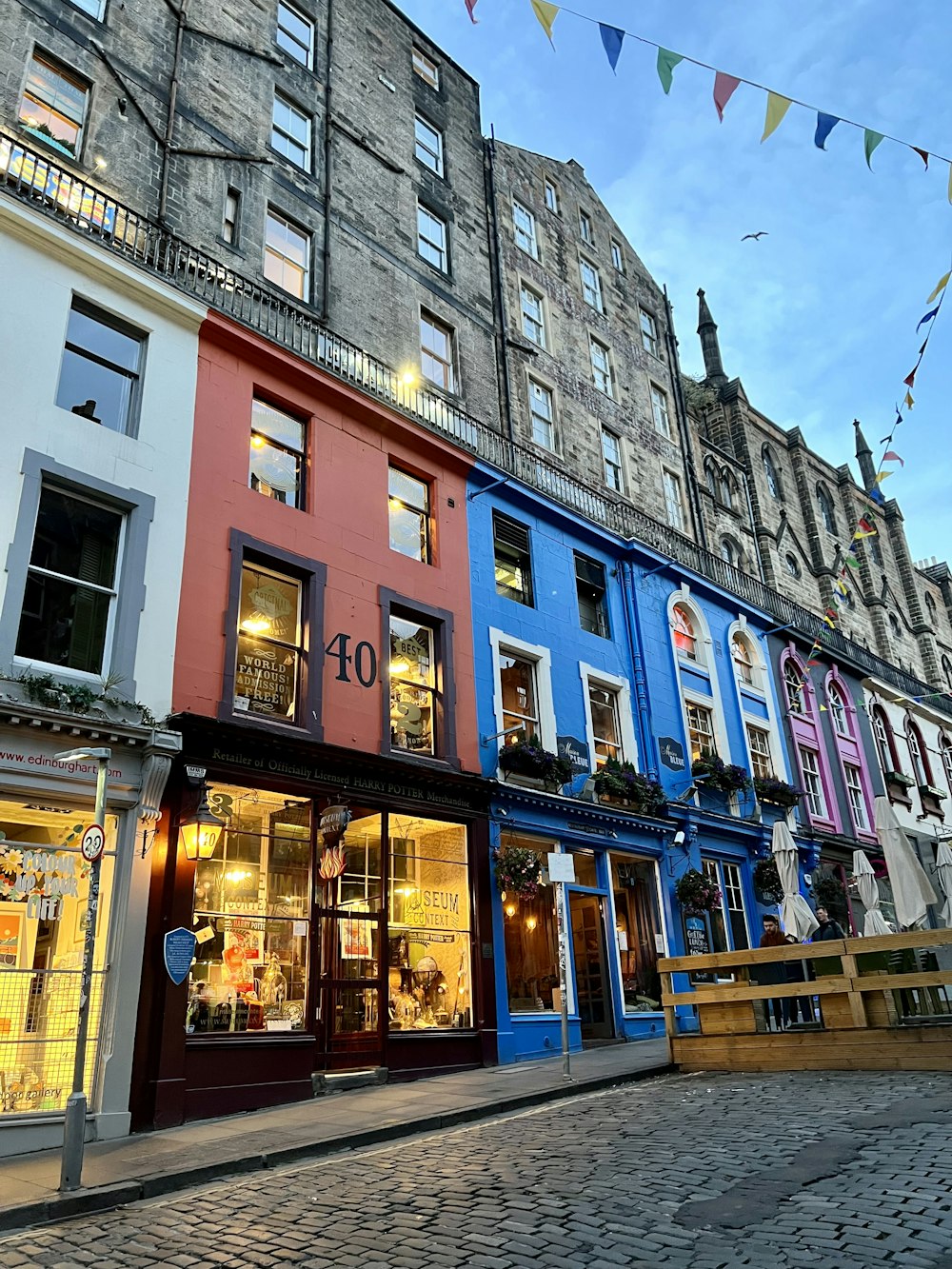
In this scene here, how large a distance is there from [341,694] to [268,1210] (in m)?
8.52

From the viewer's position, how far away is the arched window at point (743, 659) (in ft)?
82.6

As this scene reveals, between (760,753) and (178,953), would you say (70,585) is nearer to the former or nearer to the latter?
(178,953)

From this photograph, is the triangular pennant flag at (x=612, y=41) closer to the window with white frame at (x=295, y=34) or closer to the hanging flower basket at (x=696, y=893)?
the window with white frame at (x=295, y=34)

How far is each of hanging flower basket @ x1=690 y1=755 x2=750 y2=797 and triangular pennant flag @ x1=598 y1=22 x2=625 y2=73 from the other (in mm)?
14981

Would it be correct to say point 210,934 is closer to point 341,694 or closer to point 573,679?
point 341,694

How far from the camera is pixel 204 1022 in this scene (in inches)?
452

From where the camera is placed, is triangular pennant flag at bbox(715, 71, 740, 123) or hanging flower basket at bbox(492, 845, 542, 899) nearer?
triangular pennant flag at bbox(715, 71, 740, 123)

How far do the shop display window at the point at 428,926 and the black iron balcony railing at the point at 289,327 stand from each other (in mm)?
7691

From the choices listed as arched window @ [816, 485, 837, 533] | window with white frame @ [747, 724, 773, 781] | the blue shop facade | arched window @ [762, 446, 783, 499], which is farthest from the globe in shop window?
arched window @ [816, 485, 837, 533]

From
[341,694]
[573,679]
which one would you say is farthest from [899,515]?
[341,694]

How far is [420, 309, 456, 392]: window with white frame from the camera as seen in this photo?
68.9 ft

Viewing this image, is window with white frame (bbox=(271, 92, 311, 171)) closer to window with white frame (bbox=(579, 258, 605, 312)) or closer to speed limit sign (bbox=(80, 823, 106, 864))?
window with white frame (bbox=(579, 258, 605, 312))

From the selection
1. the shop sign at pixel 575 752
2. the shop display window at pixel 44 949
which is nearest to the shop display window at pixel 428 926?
the shop sign at pixel 575 752

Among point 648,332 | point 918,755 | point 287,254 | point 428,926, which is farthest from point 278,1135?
point 918,755
